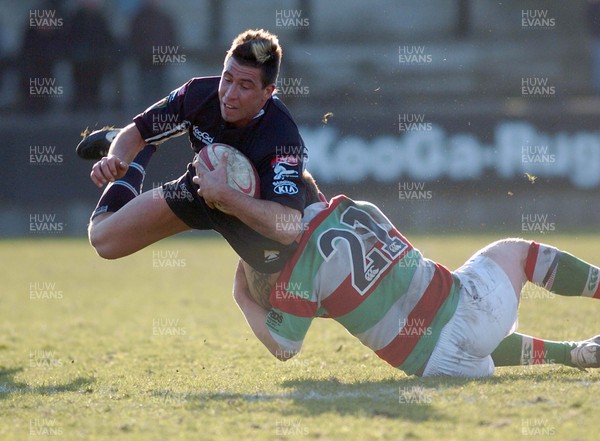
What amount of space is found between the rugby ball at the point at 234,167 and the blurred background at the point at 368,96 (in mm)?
9800

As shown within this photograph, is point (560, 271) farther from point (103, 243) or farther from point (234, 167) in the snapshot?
point (103, 243)

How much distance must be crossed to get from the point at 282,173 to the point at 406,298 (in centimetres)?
105

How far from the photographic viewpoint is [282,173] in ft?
20.1

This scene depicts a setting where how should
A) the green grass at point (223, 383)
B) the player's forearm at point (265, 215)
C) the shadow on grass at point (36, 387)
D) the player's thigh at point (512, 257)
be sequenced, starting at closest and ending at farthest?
the green grass at point (223, 383) < the player's forearm at point (265, 215) < the shadow on grass at point (36, 387) < the player's thigh at point (512, 257)

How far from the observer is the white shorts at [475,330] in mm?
6086

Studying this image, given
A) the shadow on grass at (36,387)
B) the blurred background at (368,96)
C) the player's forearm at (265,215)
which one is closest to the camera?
the player's forearm at (265,215)

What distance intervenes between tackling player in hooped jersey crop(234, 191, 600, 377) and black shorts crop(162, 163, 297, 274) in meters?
0.09

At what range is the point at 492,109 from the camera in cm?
1778

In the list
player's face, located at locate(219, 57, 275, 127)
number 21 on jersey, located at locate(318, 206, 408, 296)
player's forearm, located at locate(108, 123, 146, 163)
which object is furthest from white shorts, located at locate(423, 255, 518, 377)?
player's forearm, located at locate(108, 123, 146, 163)

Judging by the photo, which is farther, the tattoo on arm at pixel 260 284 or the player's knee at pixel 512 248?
the player's knee at pixel 512 248

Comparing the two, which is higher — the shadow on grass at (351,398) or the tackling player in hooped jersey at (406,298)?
the tackling player in hooped jersey at (406,298)

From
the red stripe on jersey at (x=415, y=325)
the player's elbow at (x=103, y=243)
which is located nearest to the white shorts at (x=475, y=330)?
the red stripe on jersey at (x=415, y=325)

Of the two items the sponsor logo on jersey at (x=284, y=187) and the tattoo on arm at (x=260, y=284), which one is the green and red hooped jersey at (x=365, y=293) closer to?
the tattoo on arm at (x=260, y=284)

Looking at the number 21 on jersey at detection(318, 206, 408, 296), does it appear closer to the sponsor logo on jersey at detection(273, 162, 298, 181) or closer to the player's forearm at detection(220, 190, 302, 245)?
the player's forearm at detection(220, 190, 302, 245)
